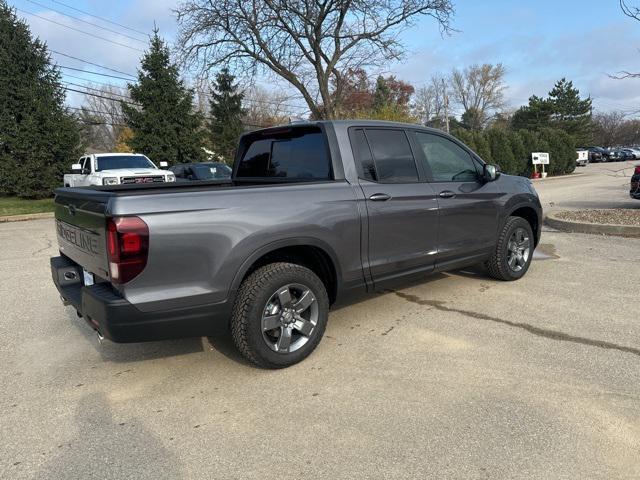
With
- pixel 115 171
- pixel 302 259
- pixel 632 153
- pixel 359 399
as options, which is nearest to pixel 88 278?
pixel 302 259

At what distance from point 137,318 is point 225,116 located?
105 ft

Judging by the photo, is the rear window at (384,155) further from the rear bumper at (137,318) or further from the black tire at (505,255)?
the rear bumper at (137,318)

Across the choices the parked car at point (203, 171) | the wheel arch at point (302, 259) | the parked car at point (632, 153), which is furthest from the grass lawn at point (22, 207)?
the parked car at point (632, 153)

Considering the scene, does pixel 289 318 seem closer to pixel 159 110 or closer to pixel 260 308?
pixel 260 308

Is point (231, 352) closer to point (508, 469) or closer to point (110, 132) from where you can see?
point (508, 469)

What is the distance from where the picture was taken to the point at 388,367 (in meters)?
3.48

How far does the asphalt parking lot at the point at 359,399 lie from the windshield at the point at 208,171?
12.7m

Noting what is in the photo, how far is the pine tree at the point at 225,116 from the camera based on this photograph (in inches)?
1264

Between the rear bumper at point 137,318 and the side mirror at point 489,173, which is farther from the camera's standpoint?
the side mirror at point 489,173

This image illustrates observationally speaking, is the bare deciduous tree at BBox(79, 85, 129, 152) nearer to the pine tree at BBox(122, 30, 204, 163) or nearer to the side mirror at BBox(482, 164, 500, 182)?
the pine tree at BBox(122, 30, 204, 163)

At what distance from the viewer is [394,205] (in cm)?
403

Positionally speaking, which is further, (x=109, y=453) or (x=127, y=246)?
(x=127, y=246)

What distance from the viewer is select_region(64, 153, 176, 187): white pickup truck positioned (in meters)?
13.0

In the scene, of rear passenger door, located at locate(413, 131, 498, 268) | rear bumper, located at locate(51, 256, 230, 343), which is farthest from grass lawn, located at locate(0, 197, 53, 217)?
rear passenger door, located at locate(413, 131, 498, 268)
